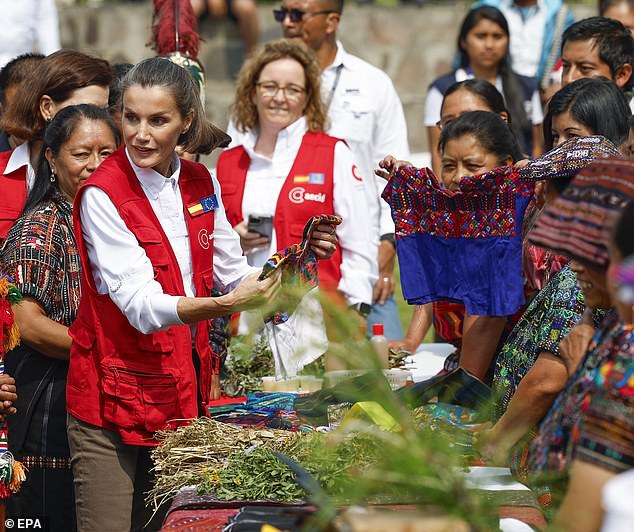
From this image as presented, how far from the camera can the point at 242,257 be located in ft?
13.6

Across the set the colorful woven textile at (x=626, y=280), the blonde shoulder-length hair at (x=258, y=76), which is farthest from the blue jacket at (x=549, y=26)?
the colorful woven textile at (x=626, y=280)

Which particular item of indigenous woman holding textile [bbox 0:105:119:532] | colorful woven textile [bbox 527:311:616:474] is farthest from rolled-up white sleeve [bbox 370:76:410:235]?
colorful woven textile [bbox 527:311:616:474]

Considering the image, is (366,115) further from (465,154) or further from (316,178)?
(465,154)

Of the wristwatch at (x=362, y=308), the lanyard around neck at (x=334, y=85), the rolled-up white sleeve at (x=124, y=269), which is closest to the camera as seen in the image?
the rolled-up white sleeve at (x=124, y=269)

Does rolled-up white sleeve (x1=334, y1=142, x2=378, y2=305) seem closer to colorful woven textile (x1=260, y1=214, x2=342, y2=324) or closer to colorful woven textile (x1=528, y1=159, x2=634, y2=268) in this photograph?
colorful woven textile (x1=260, y1=214, x2=342, y2=324)

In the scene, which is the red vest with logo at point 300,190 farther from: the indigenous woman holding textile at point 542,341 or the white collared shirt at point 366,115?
the indigenous woman holding textile at point 542,341

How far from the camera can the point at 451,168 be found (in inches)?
183

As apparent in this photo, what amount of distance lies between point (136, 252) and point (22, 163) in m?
1.55

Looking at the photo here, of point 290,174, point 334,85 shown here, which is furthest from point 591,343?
point 334,85

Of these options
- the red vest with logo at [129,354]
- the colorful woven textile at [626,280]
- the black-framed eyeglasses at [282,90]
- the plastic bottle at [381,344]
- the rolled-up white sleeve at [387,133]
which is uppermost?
the black-framed eyeglasses at [282,90]

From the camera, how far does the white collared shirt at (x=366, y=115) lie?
6344 mm

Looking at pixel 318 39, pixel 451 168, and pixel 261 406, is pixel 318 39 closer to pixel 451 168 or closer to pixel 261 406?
pixel 451 168

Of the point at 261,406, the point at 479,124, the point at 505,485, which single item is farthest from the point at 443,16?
the point at 505,485

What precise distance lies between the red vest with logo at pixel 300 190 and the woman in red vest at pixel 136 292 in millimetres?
1455
